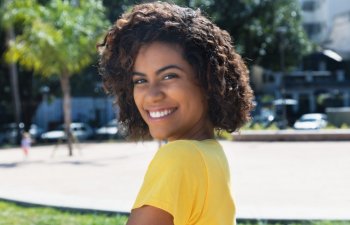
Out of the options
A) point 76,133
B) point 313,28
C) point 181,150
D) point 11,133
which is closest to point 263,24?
point 76,133

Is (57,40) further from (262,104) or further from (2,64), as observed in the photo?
(262,104)

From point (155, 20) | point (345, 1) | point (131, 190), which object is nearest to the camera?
point (155, 20)

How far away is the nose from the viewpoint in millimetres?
1607

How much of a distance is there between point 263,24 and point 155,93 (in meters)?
33.0

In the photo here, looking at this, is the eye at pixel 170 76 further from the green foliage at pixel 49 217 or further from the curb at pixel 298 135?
the curb at pixel 298 135

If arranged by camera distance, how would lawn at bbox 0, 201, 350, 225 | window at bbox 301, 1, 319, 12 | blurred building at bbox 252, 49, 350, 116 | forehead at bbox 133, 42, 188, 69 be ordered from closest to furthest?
forehead at bbox 133, 42, 188, 69 < lawn at bbox 0, 201, 350, 225 < blurred building at bbox 252, 49, 350, 116 < window at bbox 301, 1, 319, 12

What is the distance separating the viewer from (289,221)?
222 inches

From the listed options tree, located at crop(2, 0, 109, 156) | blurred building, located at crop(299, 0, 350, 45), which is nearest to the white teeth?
tree, located at crop(2, 0, 109, 156)

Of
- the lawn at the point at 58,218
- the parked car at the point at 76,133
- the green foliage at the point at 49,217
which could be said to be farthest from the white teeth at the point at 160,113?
the parked car at the point at 76,133

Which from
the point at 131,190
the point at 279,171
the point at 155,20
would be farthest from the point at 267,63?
the point at 155,20

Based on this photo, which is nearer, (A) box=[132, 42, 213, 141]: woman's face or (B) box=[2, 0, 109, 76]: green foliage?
(A) box=[132, 42, 213, 141]: woman's face

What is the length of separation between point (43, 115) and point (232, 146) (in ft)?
86.8

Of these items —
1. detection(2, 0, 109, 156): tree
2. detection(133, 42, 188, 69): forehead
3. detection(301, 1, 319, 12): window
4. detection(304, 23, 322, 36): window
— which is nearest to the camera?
detection(133, 42, 188, 69): forehead

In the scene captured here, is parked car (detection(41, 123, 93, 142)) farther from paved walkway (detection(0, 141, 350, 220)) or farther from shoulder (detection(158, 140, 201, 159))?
shoulder (detection(158, 140, 201, 159))
